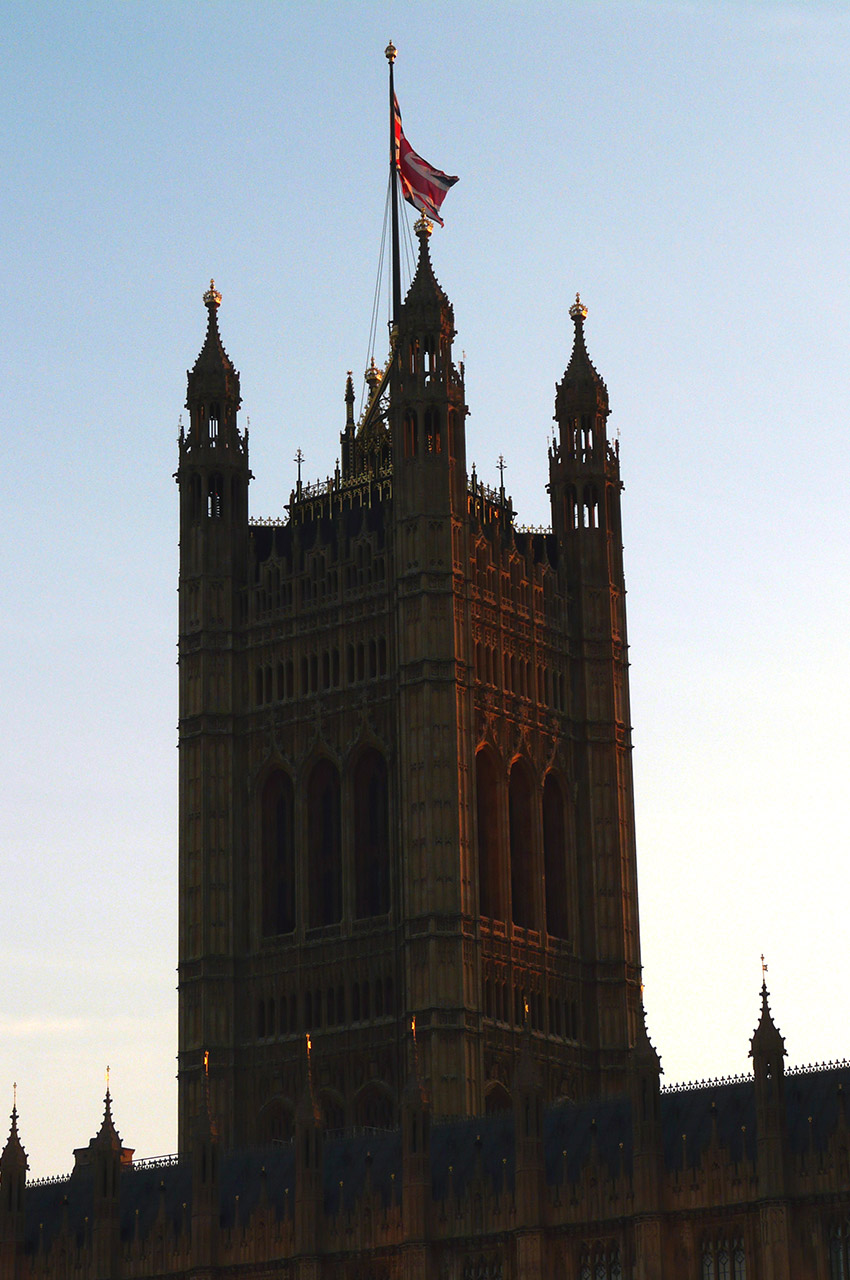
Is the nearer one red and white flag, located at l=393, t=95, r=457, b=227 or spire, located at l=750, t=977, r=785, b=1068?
spire, located at l=750, t=977, r=785, b=1068

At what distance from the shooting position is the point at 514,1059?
445 feet

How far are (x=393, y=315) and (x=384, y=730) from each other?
23.2 m

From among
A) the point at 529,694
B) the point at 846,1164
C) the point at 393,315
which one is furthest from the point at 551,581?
the point at 846,1164

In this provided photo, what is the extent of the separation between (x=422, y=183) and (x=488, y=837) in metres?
30.2

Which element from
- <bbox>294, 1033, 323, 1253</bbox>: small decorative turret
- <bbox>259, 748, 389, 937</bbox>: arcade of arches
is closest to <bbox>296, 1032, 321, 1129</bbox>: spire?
<bbox>294, 1033, 323, 1253</bbox>: small decorative turret

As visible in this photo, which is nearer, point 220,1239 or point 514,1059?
point 220,1239

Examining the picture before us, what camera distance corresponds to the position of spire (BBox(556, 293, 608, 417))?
150 metres

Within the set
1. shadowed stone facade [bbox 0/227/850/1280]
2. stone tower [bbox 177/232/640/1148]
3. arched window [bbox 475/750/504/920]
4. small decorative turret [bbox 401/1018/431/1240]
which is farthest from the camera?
arched window [bbox 475/750/504/920]

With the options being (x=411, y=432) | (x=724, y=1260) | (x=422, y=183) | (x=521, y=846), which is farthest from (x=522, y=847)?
(x=724, y=1260)

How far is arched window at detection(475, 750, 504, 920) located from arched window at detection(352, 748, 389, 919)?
Answer: 408 centimetres

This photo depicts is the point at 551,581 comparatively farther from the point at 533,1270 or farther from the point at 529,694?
the point at 533,1270

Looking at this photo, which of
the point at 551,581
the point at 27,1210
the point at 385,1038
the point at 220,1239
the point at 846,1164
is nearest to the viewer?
the point at 846,1164

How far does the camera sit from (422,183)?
146125mm

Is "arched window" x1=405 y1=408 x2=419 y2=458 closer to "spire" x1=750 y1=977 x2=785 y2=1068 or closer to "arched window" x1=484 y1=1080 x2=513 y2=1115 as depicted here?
"arched window" x1=484 y1=1080 x2=513 y2=1115
